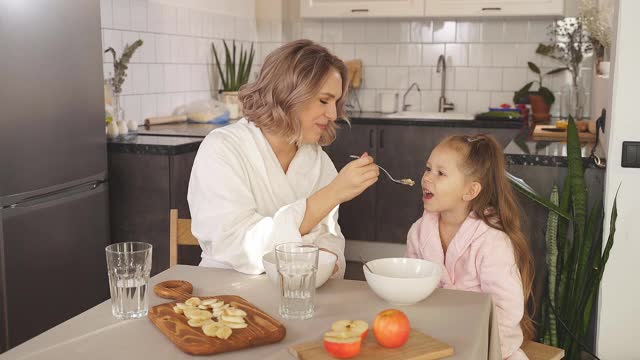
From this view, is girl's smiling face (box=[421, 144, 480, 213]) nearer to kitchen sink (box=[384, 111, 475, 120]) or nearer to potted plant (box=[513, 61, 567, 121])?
kitchen sink (box=[384, 111, 475, 120])

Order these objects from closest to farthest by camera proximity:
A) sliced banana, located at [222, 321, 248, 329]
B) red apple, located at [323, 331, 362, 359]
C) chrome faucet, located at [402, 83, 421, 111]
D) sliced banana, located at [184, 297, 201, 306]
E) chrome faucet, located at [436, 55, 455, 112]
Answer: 1. red apple, located at [323, 331, 362, 359]
2. sliced banana, located at [222, 321, 248, 329]
3. sliced banana, located at [184, 297, 201, 306]
4. chrome faucet, located at [436, 55, 455, 112]
5. chrome faucet, located at [402, 83, 421, 111]

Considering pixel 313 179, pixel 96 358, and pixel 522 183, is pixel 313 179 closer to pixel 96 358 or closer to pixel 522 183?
pixel 522 183

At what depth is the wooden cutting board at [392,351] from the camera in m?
1.27

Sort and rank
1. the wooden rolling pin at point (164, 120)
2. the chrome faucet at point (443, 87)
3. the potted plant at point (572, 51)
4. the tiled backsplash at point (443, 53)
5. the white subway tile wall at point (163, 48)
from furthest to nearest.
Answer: the chrome faucet at point (443, 87) < the tiled backsplash at point (443, 53) < the potted plant at point (572, 51) < the wooden rolling pin at point (164, 120) < the white subway tile wall at point (163, 48)

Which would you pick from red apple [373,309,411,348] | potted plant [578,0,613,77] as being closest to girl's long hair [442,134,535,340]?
red apple [373,309,411,348]

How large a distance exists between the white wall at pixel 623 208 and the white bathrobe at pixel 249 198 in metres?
0.95

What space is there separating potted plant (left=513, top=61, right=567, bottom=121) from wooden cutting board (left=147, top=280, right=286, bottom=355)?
3554mm

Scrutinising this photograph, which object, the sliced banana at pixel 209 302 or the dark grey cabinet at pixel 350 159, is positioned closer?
the sliced banana at pixel 209 302

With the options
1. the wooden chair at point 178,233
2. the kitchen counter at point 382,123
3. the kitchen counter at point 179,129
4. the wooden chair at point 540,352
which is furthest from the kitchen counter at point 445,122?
the wooden chair at point 178,233

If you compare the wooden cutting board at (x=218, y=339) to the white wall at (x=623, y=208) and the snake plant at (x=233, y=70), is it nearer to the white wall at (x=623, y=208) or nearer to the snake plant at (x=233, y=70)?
the white wall at (x=623, y=208)

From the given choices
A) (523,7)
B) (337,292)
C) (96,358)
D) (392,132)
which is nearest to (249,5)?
(392,132)

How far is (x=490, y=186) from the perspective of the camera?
2205mm

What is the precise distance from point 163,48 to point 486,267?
9.02 feet

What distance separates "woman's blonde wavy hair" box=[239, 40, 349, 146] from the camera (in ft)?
7.29
